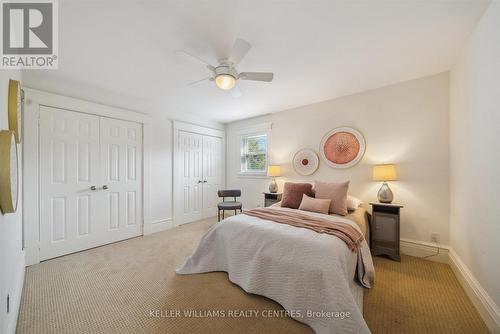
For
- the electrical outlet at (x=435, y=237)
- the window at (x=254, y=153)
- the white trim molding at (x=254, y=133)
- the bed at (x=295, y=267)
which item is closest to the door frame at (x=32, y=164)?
the bed at (x=295, y=267)

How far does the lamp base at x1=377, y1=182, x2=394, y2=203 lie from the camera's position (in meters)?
2.67

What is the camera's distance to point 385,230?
8.57ft

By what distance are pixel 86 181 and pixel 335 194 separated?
3672 millimetres

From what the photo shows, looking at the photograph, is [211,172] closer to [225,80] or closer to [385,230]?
[225,80]

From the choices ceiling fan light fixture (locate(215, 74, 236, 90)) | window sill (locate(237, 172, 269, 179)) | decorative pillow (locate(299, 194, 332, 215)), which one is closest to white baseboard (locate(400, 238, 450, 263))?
decorative pillow (locate(299, 194, 332, 215))

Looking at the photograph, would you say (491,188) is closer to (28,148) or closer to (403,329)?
(403,329)

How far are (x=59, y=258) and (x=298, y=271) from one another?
315 centimetres

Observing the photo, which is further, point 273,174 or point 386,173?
point 273,174

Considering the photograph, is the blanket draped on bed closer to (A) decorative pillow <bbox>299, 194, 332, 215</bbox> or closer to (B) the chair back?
(A) decorative pillow <bbox>299, 194, 332, 215</bbox>

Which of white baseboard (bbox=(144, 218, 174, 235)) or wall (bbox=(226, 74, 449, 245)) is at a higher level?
wall (bbox=(226, 74, 449, 245))

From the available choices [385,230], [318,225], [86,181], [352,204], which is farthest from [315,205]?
[86,181]

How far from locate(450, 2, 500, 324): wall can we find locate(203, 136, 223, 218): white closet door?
13.9 ft

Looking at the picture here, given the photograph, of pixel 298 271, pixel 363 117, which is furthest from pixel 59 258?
pixel 363 117

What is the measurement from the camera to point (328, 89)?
3012 millimetres
